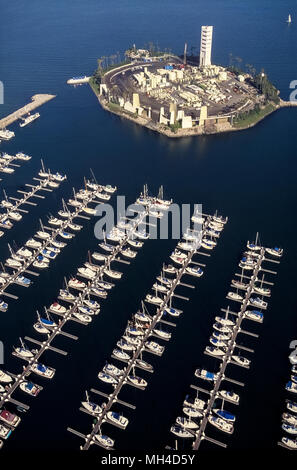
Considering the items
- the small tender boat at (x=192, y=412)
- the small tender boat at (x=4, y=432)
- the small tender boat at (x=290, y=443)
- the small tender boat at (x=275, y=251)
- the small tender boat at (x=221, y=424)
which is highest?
the small tender boat at (x=275, y=251)

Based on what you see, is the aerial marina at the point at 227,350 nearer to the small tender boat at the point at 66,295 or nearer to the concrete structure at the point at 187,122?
the small tender boat at the point at 66,295

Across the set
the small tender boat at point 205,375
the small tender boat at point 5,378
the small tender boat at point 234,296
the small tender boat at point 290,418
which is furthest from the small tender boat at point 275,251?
the small tender boat at point 5,378

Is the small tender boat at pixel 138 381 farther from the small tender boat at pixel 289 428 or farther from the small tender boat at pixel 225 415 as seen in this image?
the small tender boat at pixel 289 428

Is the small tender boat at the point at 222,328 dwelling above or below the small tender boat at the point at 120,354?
above

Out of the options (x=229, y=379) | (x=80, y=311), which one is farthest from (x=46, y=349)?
(x=229, y=379)

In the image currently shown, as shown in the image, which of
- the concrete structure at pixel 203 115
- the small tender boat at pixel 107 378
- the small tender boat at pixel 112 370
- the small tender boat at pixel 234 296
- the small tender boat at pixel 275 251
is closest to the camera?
the small tender boat at pixel 107 378

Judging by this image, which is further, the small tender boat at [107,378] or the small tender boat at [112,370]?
the small tender boat at [112,370]

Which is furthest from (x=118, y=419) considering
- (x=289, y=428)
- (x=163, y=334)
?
(x=289, y=428)

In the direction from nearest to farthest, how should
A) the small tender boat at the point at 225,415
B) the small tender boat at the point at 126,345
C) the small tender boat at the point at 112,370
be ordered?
1. the small tender boat at the point at 225,415
2. the small tender boat at the point at 112,370
3. the small tender boat at the point at 126,345

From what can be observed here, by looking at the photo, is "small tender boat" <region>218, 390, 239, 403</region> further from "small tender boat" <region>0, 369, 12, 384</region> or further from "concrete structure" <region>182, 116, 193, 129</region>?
"concrete structure" <region>182, 116, 193, 129</region>

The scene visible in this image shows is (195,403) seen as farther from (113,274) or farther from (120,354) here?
(113,274)
